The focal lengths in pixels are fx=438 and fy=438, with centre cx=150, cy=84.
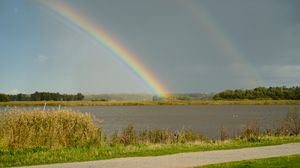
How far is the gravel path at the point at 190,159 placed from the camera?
12.9m

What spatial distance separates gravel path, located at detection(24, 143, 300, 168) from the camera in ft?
42.3

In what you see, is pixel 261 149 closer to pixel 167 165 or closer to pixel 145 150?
pixel 145 150

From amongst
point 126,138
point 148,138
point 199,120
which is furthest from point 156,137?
point 199,120

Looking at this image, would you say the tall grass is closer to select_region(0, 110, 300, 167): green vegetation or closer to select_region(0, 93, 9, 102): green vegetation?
select_region(0, 110, 300, 167): green vegetation

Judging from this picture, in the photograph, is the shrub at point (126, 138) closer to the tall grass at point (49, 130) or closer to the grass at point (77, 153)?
the tall grass at point (49, 130)

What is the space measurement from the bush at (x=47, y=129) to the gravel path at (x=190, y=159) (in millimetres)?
5549

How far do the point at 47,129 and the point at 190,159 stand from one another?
24.2 ft

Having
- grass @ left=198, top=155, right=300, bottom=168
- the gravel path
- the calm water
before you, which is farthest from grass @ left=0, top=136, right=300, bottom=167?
the calm water

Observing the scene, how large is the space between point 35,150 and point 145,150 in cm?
410

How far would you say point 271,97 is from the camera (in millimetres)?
132500

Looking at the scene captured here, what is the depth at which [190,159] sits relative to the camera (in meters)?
14.2

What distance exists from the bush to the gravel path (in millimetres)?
5549

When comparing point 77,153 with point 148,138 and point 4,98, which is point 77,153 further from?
point 4,98

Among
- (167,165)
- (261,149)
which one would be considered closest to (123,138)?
(261,149)
